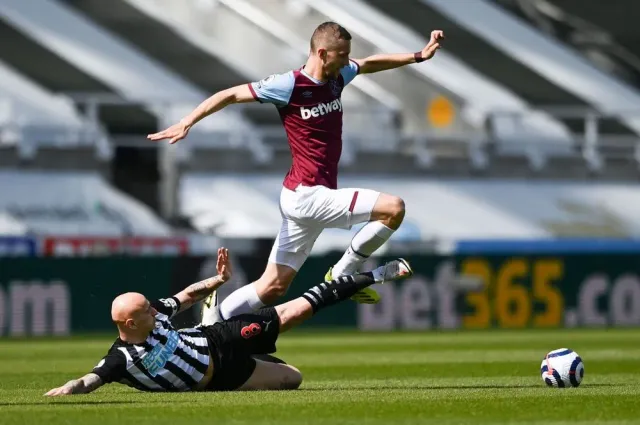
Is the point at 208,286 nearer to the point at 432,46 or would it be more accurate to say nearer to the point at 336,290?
the point at 336,290

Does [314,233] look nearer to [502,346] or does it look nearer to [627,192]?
[502,346]

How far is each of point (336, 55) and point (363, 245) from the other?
4.92ft

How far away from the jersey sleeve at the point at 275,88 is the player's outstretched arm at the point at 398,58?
752 mm

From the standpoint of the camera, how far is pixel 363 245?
40.5ft

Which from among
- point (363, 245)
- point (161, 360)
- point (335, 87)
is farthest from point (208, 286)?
point (335, 87)

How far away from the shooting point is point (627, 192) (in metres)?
35.6

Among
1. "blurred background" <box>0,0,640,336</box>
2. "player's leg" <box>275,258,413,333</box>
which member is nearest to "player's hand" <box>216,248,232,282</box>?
"player's leg" <box>275,258,413,333</box>

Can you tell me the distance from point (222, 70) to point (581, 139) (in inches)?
346

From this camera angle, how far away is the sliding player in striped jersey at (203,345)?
10820mm

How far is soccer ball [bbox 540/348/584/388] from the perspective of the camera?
11930 millimetres

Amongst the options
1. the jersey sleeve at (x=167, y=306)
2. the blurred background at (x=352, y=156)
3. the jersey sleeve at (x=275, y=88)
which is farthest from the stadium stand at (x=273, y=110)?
the jersey sleeve at (x=167, y=306)

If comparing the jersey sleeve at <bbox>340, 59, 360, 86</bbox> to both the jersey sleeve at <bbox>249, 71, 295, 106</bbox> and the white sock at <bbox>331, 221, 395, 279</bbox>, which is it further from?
the white sock at <bbox>331, 221, 395, 279</bbox>

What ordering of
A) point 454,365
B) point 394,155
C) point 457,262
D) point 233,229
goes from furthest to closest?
point 394,155
point 233,229
point 457,262
point 454,365

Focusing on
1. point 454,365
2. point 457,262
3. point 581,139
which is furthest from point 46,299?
point 581,139
